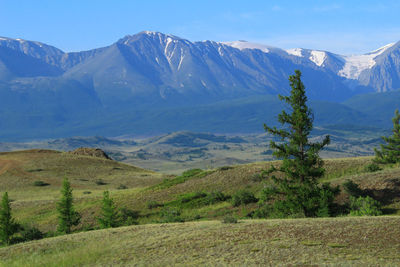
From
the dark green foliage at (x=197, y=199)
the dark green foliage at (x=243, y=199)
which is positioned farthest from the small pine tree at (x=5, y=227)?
the dark green foliage at (x=243, y=199)

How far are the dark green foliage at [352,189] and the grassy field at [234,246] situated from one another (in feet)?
36.9

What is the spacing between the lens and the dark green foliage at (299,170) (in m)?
32.4

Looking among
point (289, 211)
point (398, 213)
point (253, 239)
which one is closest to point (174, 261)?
point (253, 239)

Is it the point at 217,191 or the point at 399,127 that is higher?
the point at 399,127

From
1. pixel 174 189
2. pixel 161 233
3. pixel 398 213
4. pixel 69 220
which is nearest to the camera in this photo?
pixel 161 233

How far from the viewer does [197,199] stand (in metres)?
45.6

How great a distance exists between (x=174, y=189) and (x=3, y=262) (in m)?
31.0

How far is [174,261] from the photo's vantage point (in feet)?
62.6

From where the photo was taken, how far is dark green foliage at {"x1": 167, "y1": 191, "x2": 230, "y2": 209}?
4412 cm

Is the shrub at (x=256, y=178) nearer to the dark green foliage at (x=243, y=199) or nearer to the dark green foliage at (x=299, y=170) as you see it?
the dark green foliage at (x=243, y=199)

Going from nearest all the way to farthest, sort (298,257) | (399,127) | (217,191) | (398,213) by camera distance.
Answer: (298,257)
(398,213)
(217,191)
(399,127)

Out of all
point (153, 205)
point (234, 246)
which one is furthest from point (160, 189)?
point (234, 246)

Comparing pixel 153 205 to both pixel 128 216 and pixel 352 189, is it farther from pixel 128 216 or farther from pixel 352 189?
pixel 352 189

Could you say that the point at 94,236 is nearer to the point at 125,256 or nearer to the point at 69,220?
the point at 125,256
